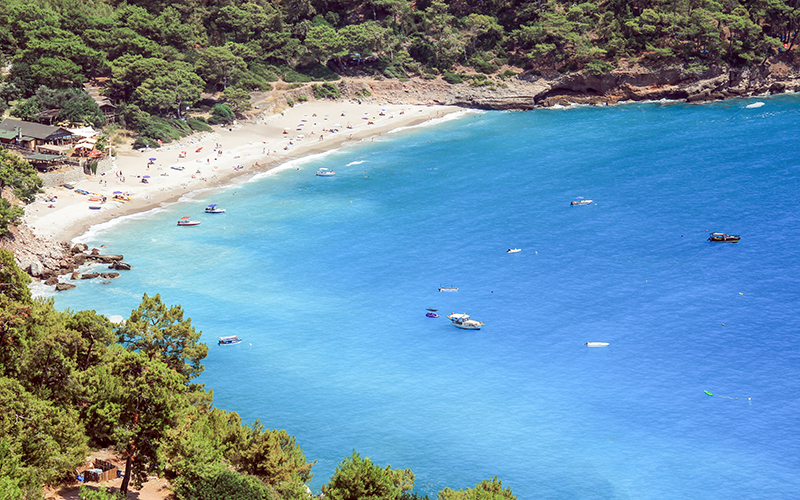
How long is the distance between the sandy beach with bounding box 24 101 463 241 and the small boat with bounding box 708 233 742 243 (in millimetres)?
66530

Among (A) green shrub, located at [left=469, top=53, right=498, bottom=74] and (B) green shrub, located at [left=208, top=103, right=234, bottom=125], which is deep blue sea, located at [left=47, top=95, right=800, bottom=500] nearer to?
(B) green shrub, located at [left=208, top=103, right=234, bottom=125]

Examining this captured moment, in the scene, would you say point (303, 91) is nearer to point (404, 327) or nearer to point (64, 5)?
point (64, 5)

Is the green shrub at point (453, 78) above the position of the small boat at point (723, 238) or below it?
above

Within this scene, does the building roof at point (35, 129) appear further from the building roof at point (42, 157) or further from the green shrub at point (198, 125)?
the green shrub at point (198, 125)

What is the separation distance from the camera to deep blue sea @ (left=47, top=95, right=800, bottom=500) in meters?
51.2

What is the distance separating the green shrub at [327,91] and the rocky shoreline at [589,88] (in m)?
1.74

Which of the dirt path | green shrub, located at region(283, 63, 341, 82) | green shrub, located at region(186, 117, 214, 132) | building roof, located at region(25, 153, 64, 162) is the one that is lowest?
the dirt path

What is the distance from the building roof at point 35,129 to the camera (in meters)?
101

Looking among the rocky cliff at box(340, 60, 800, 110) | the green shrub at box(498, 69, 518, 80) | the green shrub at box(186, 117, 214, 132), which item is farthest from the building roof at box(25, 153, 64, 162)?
the green shrub at box(498, 69, 518, 80)

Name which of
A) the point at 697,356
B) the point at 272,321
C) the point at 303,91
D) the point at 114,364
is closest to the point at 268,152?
the point at 303,91

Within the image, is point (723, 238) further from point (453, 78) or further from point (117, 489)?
point (453, 78)

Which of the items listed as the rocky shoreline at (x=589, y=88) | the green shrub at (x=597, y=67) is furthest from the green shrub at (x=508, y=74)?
the green shrub at (x=597, y=67)

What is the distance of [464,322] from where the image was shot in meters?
67.9

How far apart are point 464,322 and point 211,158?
6362 cm
